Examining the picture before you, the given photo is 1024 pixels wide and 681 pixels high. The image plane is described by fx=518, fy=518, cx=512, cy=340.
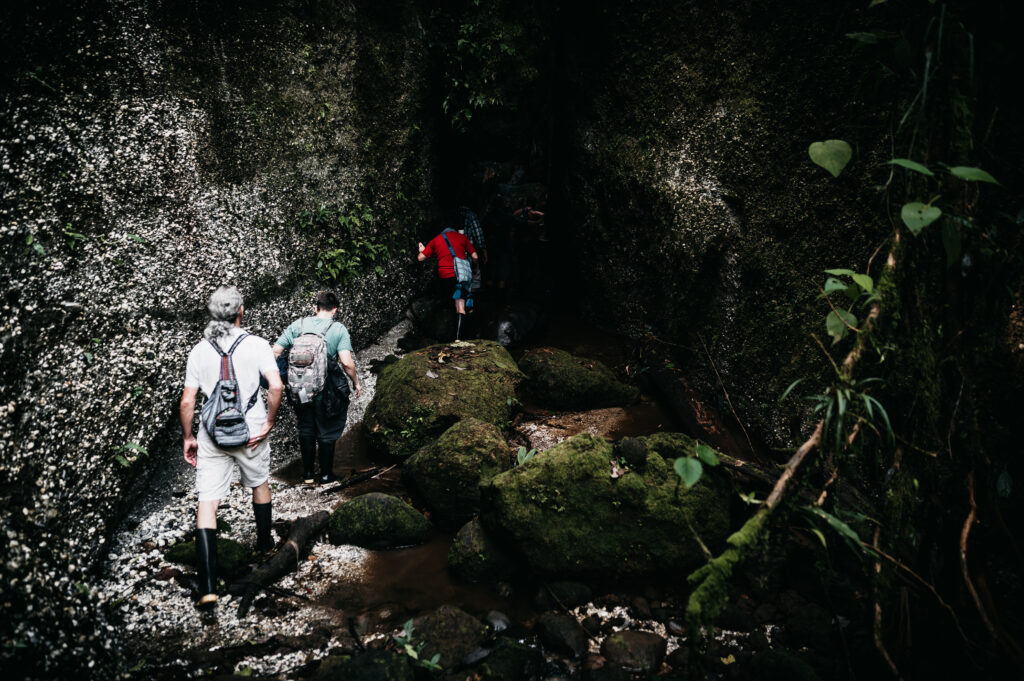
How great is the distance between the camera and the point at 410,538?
4.70m

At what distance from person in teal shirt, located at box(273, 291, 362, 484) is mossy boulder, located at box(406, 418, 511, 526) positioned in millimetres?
1073

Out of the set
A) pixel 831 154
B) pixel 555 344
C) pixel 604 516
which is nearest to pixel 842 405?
pixel 831 154

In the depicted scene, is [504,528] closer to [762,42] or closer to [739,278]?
[739,278]

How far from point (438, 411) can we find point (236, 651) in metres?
3.14

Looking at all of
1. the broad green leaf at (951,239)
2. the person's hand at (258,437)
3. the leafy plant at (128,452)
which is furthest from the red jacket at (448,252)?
the broad green leaf at (951,239)

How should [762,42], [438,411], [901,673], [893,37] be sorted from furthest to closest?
1. [438,411]
2. [762,42]
3. [901,673]
4. [893,37]

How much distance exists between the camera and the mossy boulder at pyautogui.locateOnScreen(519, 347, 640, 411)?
697cm

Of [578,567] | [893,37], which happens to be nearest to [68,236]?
[578,567]

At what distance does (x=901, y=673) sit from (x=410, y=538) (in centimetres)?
357

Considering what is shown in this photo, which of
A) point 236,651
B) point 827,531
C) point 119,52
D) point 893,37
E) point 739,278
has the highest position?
point 119,52

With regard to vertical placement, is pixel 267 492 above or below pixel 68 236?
below

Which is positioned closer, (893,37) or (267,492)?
(893,37)

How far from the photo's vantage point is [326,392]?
17.8 feet

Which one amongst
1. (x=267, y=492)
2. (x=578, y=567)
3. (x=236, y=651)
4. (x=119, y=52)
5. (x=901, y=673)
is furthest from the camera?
(x=119, y=52)
